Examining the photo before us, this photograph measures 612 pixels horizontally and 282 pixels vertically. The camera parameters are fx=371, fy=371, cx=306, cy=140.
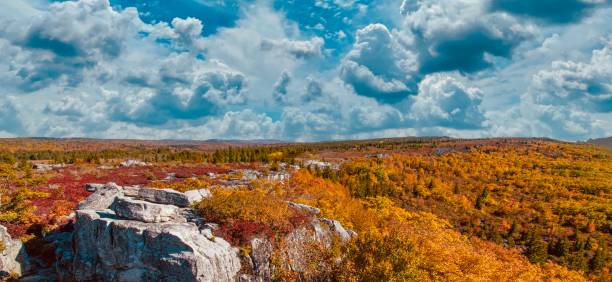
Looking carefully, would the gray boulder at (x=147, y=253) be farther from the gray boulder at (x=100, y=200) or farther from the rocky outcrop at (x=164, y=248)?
the gray boulder at (x=100, y=200)

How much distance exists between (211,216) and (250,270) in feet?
14.8

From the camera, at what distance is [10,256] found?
896 inches

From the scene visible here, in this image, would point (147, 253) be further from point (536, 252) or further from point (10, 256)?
point (536, 252)

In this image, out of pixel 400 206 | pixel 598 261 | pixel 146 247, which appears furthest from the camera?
pixel 400 206

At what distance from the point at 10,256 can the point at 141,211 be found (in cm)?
863

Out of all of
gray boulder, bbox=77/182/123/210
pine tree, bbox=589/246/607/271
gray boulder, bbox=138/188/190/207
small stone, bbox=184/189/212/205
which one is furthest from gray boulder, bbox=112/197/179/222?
pine tree, bbox=589/246/607/271

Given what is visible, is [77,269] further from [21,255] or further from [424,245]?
[424,245]

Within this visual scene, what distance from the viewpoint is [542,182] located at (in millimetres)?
125438

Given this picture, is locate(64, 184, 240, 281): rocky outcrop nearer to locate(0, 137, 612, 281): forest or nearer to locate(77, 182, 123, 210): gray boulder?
locate(0, 137, 612, 281): forest

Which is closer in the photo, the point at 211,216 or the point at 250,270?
the point at 250,270

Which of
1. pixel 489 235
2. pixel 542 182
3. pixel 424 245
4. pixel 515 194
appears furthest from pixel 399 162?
pixel 424 245

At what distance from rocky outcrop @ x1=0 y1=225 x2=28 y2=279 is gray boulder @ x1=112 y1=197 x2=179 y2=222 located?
6707 mm

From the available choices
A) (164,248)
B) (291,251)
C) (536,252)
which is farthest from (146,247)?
(536,252)

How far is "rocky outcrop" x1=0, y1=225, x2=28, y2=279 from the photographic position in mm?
22141
